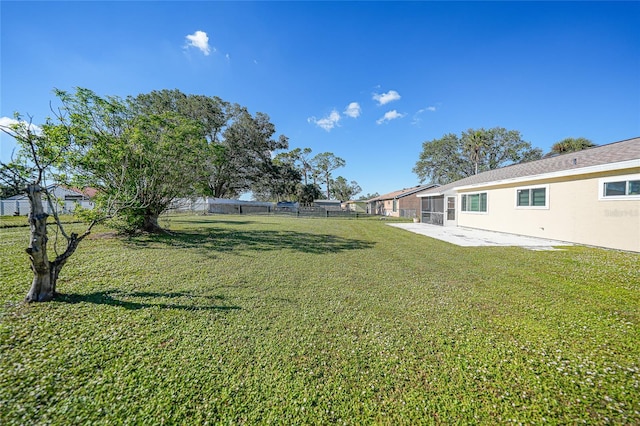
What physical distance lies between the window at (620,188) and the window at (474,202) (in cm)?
523

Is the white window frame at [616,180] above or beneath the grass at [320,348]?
above

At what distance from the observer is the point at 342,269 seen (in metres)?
5.74

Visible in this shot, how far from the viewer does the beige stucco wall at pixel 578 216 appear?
682 centimetres

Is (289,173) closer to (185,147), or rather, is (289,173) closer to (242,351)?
(185,147)

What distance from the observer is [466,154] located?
1403 inches

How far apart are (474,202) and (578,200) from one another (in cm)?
546

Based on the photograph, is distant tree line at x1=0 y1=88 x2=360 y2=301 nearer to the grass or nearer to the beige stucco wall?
the grass

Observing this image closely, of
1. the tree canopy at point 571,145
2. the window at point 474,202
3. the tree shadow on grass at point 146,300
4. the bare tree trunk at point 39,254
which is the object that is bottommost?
the tree shadow on grass at point 146,300

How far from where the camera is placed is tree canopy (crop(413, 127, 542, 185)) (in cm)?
3378

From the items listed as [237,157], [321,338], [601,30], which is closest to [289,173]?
[237,157]

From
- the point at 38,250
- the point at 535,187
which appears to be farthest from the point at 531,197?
the point at 38,250

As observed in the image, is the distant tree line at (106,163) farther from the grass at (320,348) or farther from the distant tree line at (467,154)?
the distant tree line at (467,154)

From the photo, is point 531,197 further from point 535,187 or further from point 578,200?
point 578,200

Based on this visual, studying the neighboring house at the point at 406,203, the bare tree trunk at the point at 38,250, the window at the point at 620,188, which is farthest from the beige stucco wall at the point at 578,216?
the neighboring house at the point at 406,203
